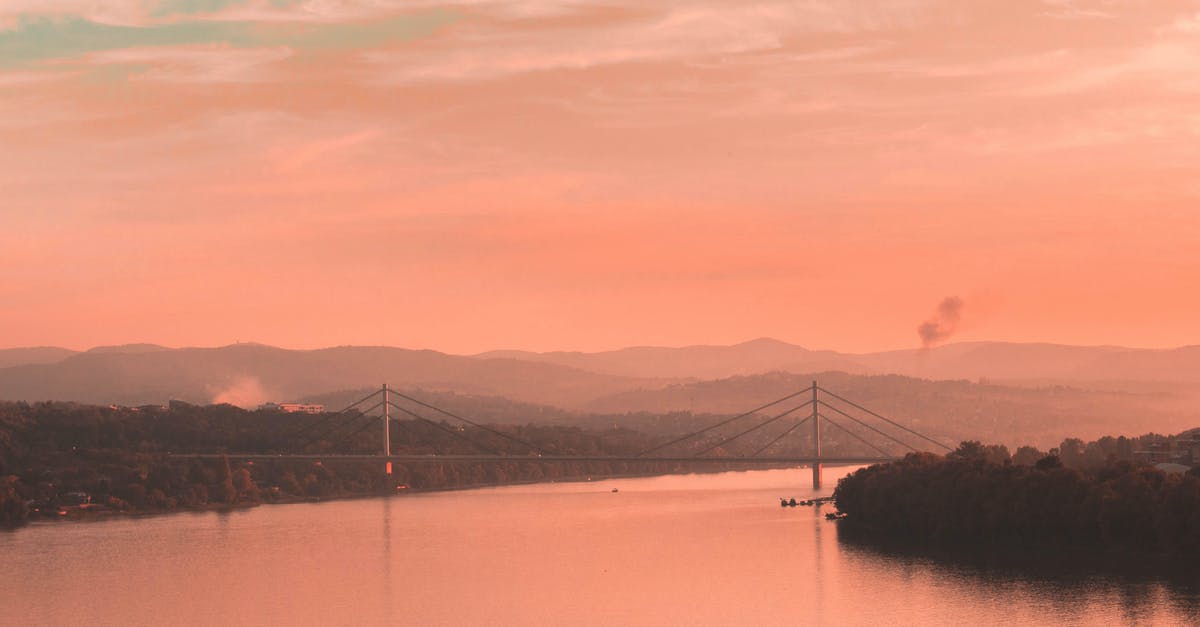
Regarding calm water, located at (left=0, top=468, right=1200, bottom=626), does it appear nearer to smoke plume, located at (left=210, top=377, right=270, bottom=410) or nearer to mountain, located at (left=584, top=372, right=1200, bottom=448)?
mountain, located at (left=584, top=372, right=1200, bottom=448)

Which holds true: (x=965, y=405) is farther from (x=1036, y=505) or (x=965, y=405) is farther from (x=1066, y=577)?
(x=1066, y=577)

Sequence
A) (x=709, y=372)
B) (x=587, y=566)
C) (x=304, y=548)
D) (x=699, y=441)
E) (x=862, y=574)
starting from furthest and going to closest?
(x=709, y=372) < (x=699, y=441) < (x=304, y=548) < (x=587, y=566) < (x=862, y=574)

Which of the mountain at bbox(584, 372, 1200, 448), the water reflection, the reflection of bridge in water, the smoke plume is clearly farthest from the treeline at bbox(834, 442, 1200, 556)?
the smoke plume

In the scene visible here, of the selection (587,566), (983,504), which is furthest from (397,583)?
(983,504)

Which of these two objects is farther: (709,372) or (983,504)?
(709,372)

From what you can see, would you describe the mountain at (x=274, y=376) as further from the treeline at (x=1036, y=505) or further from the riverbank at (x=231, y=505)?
the treeline at (x=1036, y=505)

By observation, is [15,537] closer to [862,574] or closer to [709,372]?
[862,574]
